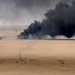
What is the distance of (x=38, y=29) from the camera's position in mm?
46719

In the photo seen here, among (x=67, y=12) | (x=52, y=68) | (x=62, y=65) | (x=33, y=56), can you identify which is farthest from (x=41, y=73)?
(x=67, y=12)

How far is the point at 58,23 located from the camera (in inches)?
1687

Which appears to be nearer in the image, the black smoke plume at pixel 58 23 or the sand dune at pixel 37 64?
the sand dune at pixel 37 64

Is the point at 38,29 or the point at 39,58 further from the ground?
the point at 38,29

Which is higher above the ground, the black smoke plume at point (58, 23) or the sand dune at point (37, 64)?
the black smoke plume at point (58, 23)

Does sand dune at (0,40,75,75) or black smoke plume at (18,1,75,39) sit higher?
black smoke plume at (18,1,75,39)

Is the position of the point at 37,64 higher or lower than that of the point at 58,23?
lower

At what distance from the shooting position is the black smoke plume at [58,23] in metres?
41.2

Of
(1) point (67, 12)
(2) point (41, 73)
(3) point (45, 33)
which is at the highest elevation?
(1) point (67, 12)

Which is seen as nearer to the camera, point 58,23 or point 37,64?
point 37,64

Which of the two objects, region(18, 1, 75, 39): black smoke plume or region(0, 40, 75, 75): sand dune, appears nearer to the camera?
region(0, 40, 75, 75): sand dune

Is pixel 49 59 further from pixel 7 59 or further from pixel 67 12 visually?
pixel 67 12

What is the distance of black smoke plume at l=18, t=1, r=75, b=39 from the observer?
41188 millimetres

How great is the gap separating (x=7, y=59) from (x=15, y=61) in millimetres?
868
